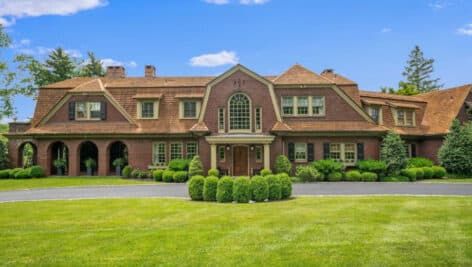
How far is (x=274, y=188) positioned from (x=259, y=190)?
0.73m

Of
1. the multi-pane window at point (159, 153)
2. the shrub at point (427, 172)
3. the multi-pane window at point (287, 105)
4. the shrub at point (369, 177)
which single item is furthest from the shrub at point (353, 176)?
the multi-pane window at point (159, 153)

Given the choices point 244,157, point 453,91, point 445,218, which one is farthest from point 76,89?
point 453,91

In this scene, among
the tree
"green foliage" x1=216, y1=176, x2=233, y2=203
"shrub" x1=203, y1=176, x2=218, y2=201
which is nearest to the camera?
"green foliage" x1=216, y1=176, x2=233, y2=203

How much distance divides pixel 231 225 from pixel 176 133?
19.3 m

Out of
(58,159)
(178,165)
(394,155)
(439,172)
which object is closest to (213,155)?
(178,165)

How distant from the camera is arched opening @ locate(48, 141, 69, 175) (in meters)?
28.6

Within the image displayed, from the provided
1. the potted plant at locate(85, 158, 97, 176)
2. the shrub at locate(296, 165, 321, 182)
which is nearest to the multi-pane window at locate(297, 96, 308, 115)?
the shrub at locate(296, 165, 321, 182)

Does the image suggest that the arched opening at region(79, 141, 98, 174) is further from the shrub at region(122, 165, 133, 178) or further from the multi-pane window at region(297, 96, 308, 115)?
the multi-pane window at region(297, 96, 308, 115)

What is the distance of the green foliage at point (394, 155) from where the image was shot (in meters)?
24.8

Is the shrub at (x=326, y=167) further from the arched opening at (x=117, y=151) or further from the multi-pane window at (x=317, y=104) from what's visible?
the arched opening at (x=117, y=151)

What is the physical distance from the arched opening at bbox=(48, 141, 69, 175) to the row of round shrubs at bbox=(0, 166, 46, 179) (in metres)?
1.27

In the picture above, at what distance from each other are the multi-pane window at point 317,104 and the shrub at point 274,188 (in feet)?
48.6

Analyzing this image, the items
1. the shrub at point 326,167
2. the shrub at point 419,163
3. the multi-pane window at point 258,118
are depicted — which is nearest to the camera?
the shrub at point 326,167

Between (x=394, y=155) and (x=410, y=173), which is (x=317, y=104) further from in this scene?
(x=410, y=173)
